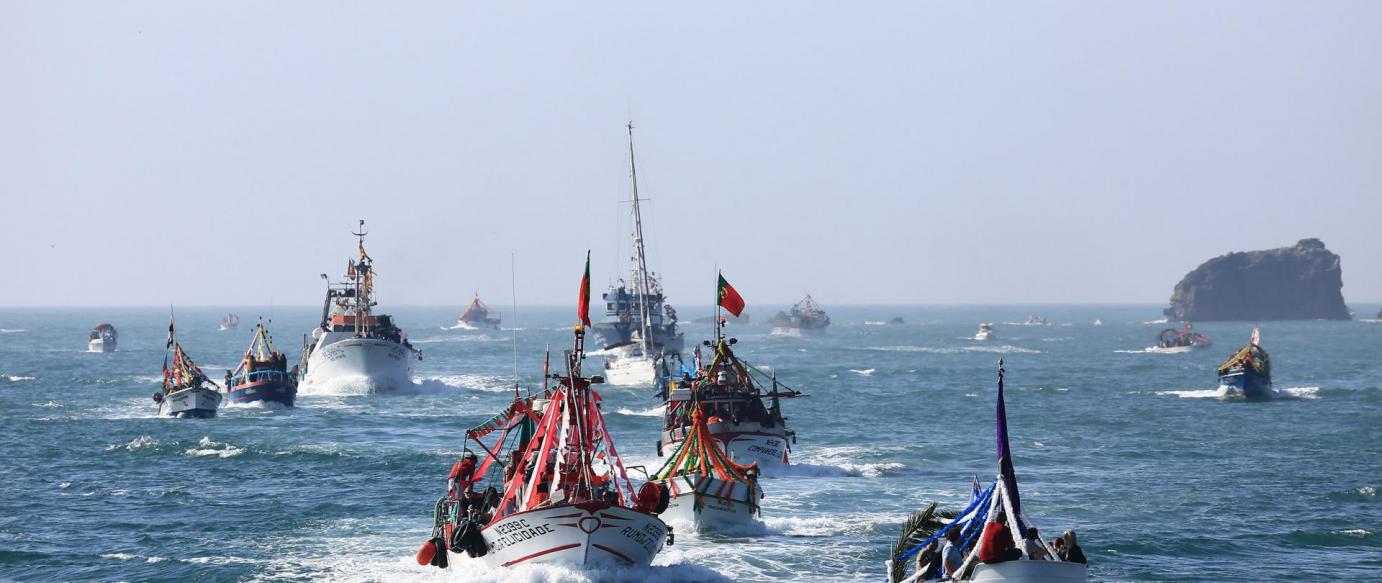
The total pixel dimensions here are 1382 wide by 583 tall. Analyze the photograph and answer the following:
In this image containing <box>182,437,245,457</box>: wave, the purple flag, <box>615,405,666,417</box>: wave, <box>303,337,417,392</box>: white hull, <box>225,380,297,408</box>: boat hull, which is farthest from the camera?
<box>303,337,417,392</box>: white hull

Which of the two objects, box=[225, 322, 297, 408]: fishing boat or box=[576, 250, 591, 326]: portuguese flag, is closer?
box=[576, 250, 591, 326]: portuguese flag

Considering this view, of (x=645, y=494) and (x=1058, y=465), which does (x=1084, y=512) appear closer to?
(x=1058, y=465)

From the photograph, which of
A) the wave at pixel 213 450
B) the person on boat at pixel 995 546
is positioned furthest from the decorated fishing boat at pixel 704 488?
the wave at pixel 213 450

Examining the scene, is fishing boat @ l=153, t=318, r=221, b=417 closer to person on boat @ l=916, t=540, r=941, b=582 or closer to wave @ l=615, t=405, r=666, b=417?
wave @ l=615, t=405, r=666, b=417

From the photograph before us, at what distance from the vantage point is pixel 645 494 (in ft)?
126

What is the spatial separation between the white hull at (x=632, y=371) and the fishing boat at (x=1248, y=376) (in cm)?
4333

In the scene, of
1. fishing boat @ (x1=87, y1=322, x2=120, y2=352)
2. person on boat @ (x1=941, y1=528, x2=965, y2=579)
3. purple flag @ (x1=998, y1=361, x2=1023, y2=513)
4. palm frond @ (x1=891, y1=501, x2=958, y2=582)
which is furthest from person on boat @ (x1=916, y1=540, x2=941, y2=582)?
fishing boat @ (x1=87, y1=322, x2=120, y2=352)

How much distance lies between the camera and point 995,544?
29641mm

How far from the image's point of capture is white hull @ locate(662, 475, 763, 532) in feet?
152

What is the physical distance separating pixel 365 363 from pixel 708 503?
64651 millimetres

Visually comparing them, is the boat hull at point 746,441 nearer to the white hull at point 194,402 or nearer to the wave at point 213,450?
the wave at point 213,450

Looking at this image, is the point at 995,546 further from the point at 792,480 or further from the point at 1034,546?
the point at 792,480

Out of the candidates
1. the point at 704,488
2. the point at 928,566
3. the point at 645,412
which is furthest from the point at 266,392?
the point at 928,566

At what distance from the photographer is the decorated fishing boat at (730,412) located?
5831cm
